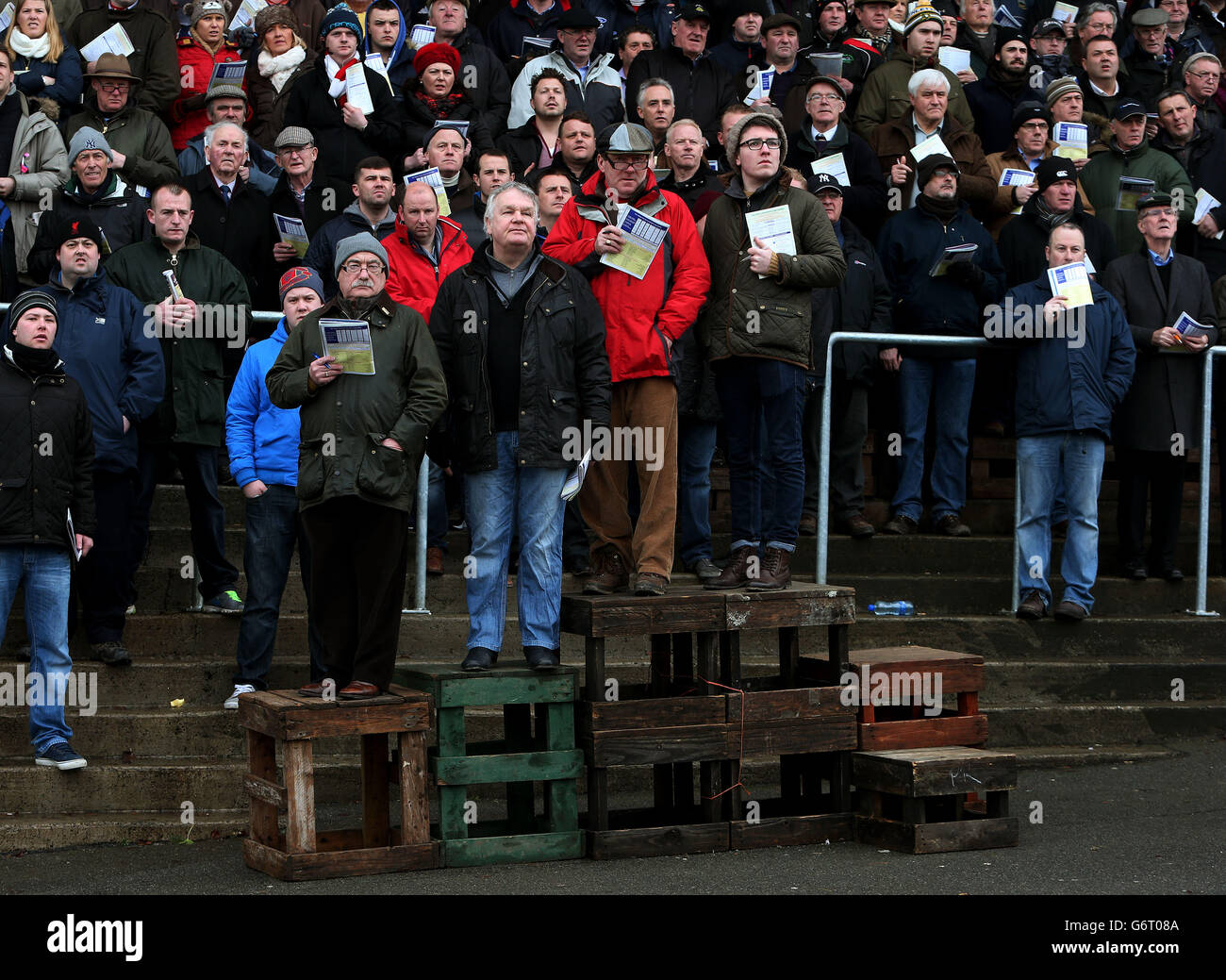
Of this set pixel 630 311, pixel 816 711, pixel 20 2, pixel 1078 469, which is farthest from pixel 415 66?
pixel 816 711

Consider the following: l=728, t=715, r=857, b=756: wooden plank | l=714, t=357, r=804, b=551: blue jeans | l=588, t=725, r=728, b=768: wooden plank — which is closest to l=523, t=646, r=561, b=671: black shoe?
l=588, t=725, r=728, b=768: wooden plank

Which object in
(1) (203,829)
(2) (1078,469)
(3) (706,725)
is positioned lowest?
(1) (203,829)

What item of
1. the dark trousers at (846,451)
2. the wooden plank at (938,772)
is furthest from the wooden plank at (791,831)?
the dark trousers at (846,451)

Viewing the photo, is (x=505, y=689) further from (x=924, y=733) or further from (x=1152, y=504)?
(x=1152, y=504)

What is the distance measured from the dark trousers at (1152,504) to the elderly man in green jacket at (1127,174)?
1.88 meters

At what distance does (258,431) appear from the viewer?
898cm

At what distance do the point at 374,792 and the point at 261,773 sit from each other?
0.52 m

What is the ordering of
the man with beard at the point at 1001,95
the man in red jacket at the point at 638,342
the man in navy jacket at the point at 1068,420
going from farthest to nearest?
the man with beard at the point at 1001,95 → the man in navy jacket at the point at 1068,420 → the man in red jacket at the point at 638,342

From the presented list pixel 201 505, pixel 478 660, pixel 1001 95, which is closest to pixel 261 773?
pixel 478 660

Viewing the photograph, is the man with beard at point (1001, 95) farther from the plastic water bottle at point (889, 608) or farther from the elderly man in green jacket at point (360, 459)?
the elderly man in green jacket at point (360, 459)

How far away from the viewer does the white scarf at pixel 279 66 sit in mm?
12266

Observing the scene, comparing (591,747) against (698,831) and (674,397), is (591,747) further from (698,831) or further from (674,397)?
(674,397)
